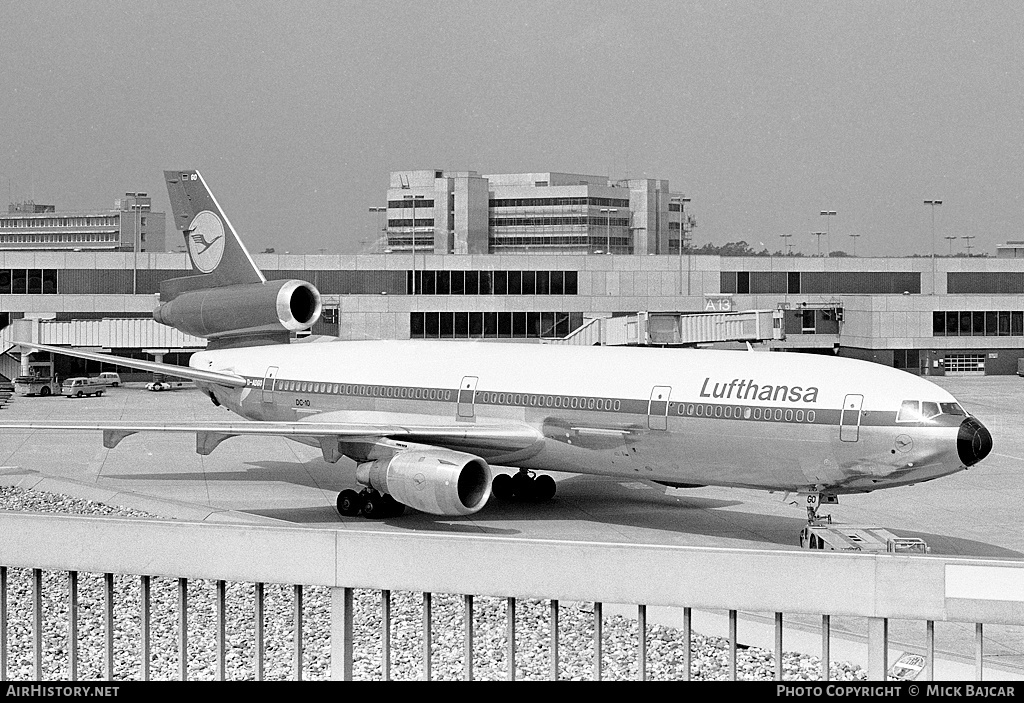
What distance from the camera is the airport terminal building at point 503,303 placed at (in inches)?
2685

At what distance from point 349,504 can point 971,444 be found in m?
13.0

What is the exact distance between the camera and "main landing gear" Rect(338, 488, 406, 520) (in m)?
26.0

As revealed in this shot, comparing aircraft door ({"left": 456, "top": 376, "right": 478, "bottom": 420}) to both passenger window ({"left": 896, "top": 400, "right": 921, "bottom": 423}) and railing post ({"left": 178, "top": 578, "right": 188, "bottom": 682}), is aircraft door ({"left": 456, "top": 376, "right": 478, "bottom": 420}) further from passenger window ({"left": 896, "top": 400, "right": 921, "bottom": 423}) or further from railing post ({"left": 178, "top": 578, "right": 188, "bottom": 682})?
railing post ({"left": 178, "top": 578, "right": 188, "bottom": 682})

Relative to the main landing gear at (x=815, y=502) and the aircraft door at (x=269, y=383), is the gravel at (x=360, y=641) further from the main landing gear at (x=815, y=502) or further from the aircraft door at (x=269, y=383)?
the aircraft door at (x=269, y=383)

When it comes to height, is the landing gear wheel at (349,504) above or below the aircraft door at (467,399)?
below

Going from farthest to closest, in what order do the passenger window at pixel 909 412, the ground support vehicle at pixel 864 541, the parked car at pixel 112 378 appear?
the parked car at pixel 112 378, the passenger window at pixel 909 412, the ground support vehicle at pixel 864 541

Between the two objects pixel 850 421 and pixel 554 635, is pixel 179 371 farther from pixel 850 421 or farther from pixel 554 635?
pixel 554 635

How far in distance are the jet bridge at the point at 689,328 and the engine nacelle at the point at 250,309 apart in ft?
82.8

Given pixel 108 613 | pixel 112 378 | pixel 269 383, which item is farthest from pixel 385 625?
pixel 112 378

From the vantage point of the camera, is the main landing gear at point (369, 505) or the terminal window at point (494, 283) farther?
the terminal window at point (494, 283)

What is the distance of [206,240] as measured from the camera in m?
32.5

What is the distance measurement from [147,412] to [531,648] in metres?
39.9

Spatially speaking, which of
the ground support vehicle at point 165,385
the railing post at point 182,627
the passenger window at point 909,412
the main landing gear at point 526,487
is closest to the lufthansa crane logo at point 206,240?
the main landing gear at point 526,487

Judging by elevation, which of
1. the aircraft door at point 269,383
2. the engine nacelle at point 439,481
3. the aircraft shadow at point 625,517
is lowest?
the aircraft shadow at point 625,517
